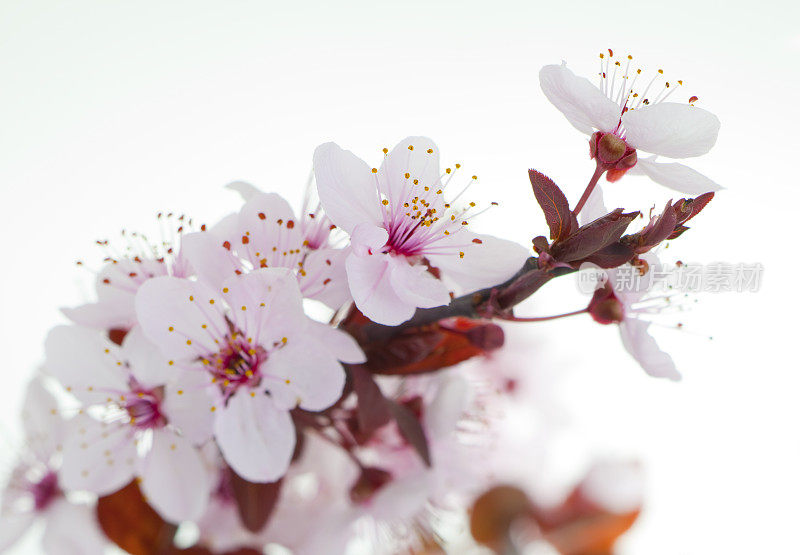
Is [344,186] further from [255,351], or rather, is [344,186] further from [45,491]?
[45,491]

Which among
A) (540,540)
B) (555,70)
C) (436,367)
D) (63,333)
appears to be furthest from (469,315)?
(540,540)

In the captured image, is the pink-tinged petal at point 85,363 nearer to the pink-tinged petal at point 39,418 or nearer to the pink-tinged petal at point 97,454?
the pink-tinged petal at point 97,454

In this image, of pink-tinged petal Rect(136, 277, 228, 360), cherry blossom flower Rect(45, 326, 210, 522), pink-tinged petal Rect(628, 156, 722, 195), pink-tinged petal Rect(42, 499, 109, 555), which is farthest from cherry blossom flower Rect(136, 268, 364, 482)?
pink-tinged petal Rect(42, 499, 109, 555)

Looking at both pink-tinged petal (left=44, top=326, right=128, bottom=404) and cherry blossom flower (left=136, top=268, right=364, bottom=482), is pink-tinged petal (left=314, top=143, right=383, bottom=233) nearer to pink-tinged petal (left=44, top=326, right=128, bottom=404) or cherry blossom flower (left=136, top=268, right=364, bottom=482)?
cherry blossom flower (left=136, top=268, right=364, bottom=482)

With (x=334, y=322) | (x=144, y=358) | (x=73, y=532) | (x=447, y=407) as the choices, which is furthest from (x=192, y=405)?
(x=73, y=532)

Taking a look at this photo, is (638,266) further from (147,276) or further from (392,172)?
(147,276)
